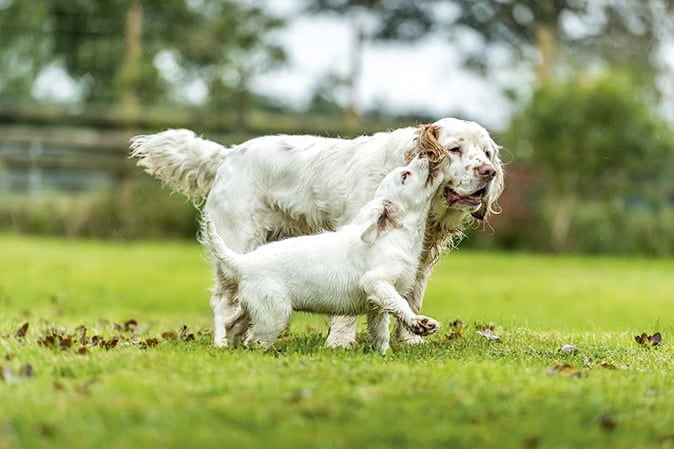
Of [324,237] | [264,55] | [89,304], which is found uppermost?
[264,55]

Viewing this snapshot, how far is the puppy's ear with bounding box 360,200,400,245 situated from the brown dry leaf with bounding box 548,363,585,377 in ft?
4.44

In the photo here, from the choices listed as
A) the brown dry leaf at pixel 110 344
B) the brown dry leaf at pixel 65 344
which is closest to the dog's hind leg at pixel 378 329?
the brown dry leaf at pixel 110 344

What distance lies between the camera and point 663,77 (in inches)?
1592

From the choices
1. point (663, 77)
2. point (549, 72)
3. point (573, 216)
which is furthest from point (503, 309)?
point (663, 77)

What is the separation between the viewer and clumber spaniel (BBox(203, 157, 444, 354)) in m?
6.64

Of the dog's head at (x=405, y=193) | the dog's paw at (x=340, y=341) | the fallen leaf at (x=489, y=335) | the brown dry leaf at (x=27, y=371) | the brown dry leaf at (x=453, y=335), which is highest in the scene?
the dog's head at (x=405, y=193)

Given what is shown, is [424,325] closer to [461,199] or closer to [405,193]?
[405,193]

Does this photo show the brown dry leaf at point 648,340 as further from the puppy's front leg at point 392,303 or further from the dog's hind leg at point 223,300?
the dog's hind leg at point 223,300

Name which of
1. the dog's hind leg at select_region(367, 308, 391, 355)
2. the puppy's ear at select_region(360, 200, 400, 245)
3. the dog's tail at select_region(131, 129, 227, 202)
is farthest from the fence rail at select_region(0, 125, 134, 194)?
the puppy's ear at select_region(360, 200, 400, 245)

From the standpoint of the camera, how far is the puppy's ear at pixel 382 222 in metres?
6.62

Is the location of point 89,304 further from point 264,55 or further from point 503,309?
point 264,55

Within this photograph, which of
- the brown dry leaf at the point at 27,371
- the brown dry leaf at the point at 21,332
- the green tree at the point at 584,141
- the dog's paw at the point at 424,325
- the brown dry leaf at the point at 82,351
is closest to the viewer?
the brown dry leaf at the point at 27,371

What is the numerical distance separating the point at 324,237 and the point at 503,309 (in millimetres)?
7582

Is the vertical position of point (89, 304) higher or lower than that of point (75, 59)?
lower
